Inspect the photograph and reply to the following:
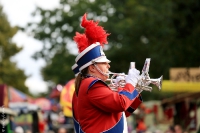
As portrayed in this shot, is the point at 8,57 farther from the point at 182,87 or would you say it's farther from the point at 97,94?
the point at 97,94

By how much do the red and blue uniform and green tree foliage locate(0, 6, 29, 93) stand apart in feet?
146

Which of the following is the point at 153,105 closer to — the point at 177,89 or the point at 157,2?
the point at 157,2

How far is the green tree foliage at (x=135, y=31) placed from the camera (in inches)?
857

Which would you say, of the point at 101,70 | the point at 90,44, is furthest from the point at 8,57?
the point at 101,70

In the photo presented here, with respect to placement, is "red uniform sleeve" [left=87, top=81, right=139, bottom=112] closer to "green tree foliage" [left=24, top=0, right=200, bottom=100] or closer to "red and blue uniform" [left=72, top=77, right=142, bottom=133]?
"red and blue uniform" [left=72, top=77, right=142, bottom=133]

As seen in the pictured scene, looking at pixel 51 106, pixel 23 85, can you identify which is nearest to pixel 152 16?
pixel 51 106

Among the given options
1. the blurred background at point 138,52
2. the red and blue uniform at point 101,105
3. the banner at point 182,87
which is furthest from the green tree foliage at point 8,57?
the red and blue uniform at point 101,105

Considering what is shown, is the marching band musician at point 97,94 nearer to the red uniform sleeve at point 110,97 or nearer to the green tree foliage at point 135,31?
the red uniform sleeve at point 110,97

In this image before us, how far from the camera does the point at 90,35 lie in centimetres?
539

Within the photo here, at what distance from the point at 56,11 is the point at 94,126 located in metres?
27.5

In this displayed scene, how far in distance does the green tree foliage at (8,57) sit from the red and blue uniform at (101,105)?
4455cm

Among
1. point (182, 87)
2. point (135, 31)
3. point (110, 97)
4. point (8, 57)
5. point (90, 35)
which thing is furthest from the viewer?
point (8, 57)

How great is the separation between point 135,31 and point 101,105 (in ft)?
68.7

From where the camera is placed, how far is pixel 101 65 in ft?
17.2
